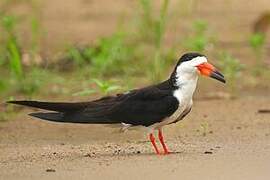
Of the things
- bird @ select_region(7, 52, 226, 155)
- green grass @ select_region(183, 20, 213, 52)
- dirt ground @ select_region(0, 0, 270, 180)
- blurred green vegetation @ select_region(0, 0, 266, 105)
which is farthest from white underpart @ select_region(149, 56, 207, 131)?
green grass @ select_region(183, 20, 213, 52)

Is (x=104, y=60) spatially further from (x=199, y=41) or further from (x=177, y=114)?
(x=177, y=114)

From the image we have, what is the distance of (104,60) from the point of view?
10.3 metres

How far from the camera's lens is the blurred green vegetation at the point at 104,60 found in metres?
9.49

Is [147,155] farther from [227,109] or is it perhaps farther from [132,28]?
[132,28]

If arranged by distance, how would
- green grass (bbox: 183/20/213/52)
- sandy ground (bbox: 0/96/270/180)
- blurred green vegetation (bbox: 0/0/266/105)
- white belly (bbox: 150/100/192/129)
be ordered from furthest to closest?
1. blurred green vegetation (bbox: 0/0/266/105)
2. green grass (bbox: 183/20/213/52)
3. white belly (bbox: 150/100/192/129)
4. sandy ground (bbox: 0/96/270/180)

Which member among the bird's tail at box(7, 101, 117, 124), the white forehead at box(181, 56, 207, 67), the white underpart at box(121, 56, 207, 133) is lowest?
the bird's tail at box(7, 101, 117, 124)

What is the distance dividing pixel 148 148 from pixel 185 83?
0.67 metres

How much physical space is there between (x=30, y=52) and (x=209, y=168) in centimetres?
526

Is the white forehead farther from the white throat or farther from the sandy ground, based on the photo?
the sandy ground

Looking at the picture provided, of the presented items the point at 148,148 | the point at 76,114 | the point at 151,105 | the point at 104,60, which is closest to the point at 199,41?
the point at 104,60

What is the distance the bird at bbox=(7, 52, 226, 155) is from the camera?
22.4 ft

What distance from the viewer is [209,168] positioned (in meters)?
6.02

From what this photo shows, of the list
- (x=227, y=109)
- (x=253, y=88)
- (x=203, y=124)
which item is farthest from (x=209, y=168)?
(x=253, y=88)

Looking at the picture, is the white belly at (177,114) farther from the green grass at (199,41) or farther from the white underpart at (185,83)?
the green grass at (199,41)
